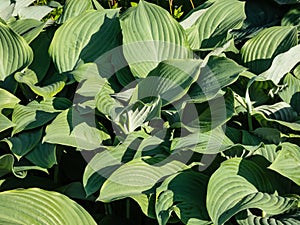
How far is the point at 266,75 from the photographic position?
2.40 meters

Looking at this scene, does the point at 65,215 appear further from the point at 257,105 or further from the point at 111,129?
the point at 257,105

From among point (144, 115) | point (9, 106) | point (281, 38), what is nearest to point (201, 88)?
point (144, 115)

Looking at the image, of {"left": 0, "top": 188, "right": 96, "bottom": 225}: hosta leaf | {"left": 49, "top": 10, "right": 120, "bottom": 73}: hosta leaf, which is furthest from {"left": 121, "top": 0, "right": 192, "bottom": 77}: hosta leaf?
{"left": 0, "top": 188, "right": 96, "bottom": 225}: hosta leaf

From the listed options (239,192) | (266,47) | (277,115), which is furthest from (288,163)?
(266,47)

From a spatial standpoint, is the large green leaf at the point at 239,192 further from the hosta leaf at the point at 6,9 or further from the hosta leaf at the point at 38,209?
the hosta leaf at the point at 6,9

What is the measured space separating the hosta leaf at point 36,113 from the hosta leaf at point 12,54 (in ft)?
0.72

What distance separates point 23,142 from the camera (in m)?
2.29

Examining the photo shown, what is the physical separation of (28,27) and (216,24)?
898 mm

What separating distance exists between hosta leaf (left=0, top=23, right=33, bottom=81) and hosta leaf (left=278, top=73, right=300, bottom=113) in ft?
3.62

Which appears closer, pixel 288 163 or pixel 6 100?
pixel 288 163

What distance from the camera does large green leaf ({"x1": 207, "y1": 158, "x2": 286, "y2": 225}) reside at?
1930mm

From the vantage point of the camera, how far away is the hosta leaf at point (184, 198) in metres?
2.02

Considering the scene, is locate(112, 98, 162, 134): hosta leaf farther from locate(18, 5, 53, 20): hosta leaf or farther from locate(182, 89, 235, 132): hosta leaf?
locate(18, 5, 53, 20): hosta leaf

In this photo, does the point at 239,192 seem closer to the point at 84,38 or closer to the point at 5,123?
the point at 5,123
